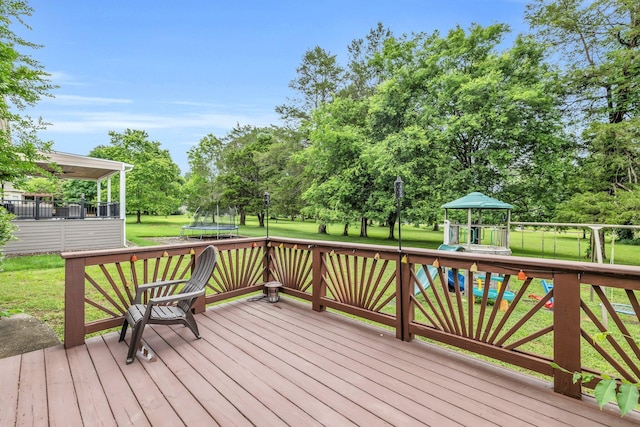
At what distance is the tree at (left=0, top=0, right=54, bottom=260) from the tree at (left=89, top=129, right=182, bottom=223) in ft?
65.6

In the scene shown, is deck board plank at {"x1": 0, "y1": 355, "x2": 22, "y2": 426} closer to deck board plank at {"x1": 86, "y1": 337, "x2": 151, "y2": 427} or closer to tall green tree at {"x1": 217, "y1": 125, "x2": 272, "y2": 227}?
deck board plank at {"x1": 86, "y1": 337, "x2": 151, "y2": 427}

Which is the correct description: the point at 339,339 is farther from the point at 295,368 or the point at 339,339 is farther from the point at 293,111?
the point at 293,111

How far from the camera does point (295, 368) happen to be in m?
2.42

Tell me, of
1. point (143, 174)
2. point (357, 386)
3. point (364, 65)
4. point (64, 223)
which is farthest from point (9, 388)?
point (143, 174)

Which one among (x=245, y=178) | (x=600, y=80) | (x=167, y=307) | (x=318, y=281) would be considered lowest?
(x=167, y=307)

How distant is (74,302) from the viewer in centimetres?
273

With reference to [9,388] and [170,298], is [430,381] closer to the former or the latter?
[170,298]

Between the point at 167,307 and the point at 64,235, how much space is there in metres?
9.00

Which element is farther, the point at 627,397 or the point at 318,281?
the point at 318,281

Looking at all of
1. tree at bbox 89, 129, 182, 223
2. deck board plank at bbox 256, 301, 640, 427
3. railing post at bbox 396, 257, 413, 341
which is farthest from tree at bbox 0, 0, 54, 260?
tree at bbox 89, 129, 182, 223

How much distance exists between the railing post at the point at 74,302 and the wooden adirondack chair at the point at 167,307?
37cm

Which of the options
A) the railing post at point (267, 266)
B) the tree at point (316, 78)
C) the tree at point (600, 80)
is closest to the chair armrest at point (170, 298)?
the railing post at point (267, 266)

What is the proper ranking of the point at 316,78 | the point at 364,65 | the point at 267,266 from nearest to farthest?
1. the point at 267,266
2. the point at 364,65
3. the point at 316,78

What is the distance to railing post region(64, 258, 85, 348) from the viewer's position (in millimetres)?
2693
